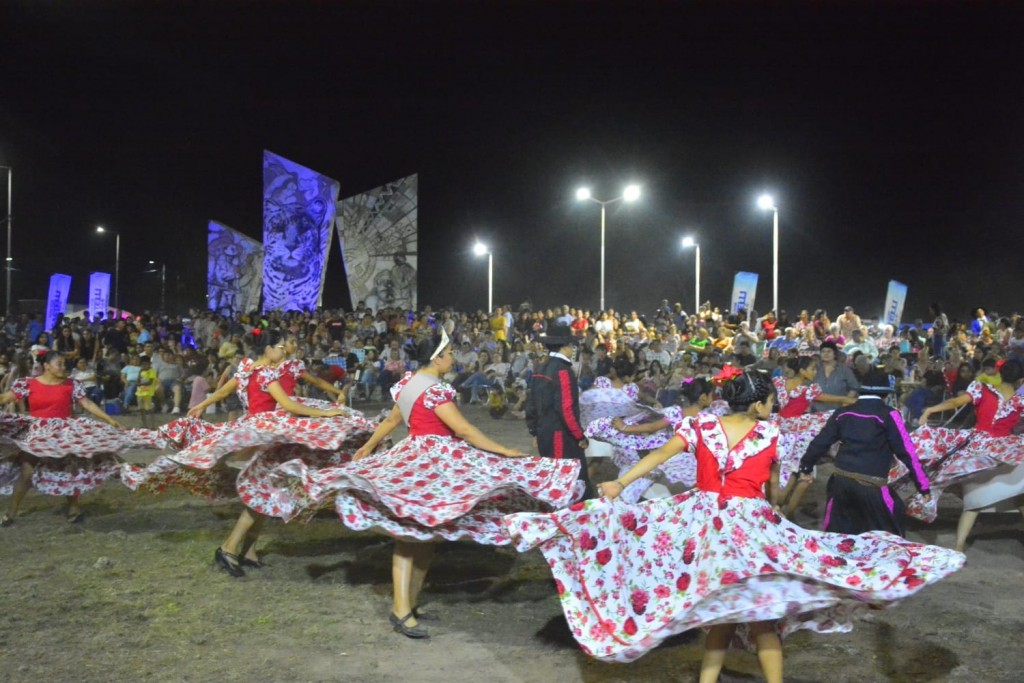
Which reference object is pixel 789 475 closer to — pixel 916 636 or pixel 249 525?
pixel 916 636

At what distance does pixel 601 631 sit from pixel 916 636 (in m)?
2.75

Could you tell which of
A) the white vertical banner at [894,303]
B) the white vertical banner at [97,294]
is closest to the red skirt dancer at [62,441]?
the white vertical banner at [894,303]

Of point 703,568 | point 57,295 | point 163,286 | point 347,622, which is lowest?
point 347,622

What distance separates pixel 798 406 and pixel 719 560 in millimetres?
5736

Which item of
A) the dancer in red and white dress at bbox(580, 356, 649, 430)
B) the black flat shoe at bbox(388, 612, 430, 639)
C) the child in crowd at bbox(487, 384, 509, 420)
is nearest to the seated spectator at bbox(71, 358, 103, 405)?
the child in crowd at bbox(487, 384, 509, 420)

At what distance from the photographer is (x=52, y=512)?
11000 mm

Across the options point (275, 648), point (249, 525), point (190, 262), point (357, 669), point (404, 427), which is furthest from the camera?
point (190, 262)

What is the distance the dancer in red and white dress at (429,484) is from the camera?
6355mm

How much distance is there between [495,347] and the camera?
963 inches

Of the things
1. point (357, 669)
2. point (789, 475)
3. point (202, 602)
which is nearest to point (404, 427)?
point (789, 475)

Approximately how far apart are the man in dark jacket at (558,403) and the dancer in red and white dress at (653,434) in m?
0.59

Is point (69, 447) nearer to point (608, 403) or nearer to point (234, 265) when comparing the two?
point (608, 403)

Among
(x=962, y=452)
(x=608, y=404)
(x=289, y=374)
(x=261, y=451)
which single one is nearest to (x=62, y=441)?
(x=289, y=374)

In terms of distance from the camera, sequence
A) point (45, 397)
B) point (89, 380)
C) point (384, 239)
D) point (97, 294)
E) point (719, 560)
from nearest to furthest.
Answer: point (719, 560)
point (45, 397)
point (89, 380)
point (384, 239)
point (97, 294)
